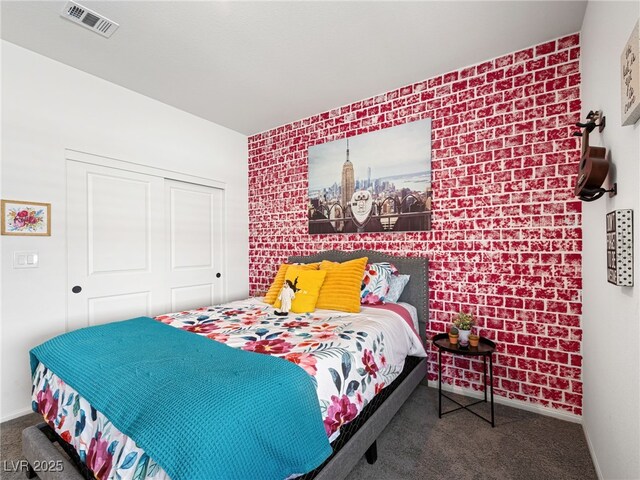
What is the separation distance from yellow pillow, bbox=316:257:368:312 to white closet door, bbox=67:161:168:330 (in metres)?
1.91

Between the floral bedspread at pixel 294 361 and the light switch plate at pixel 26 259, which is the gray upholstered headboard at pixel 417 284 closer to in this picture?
the floral bedspread at pixel 294 361

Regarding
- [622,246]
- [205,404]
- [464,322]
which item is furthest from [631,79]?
[205,404]

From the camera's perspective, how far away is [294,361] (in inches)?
56.6

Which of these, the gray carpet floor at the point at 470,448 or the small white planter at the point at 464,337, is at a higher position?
the small white planter at the point at 464,337

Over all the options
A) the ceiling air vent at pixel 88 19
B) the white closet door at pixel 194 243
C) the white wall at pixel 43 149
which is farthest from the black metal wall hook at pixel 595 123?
the white closet door at pixel 194 243

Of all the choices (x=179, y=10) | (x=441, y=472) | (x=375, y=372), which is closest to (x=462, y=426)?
(x=441, y=472)

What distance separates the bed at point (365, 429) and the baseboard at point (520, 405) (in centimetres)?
27

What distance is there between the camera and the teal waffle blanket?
36.1 inches

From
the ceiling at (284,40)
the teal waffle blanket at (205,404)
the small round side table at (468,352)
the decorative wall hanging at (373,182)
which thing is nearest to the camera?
the teal waffle blanket at (205,404)

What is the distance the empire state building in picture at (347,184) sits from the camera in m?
3.21

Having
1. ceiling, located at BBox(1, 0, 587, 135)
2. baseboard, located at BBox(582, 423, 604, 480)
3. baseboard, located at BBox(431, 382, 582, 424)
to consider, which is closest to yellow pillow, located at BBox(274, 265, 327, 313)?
baseboard, located at BBox(431, 382, 582, 424)

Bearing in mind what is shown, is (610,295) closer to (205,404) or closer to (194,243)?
(205,404)

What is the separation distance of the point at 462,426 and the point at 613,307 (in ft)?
4.16

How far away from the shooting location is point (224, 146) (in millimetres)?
3916
